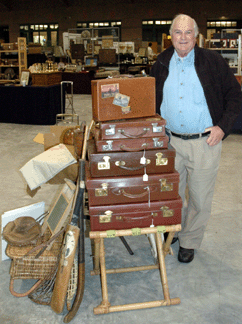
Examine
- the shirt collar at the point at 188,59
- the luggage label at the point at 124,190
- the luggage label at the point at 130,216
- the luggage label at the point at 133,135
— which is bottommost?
the luggage label at the point at 130,216

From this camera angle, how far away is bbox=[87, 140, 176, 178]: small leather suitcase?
1907 millimetres

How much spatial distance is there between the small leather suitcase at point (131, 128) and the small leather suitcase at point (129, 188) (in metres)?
0.22

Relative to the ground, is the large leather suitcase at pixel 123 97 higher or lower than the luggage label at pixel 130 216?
higher

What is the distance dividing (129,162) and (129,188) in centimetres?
14

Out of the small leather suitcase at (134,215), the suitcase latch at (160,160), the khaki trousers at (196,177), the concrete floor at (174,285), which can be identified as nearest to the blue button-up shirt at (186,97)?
the khaki trousers at (196,177)

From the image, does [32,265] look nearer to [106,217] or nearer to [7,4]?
[106,217]

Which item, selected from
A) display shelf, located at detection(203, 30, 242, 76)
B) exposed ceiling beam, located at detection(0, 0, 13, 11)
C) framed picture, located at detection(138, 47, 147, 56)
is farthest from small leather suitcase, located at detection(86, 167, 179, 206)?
exposed ceiling beam, located at detection(0, 0, 13, 11)

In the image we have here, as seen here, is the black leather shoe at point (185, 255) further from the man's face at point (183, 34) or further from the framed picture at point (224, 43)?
the framed picture at point (224, 43)

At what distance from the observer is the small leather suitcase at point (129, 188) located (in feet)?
6.32

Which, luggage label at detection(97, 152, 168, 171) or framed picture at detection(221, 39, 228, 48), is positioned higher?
→ framed picture at detection(221, 39, 228, 48)

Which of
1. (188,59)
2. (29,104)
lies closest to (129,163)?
(188,59)

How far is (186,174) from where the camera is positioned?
251 cm

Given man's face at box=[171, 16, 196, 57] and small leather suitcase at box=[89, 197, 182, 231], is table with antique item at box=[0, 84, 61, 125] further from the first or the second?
small leather suitcase at box=[89, 197, 182, 231]

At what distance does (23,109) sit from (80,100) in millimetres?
3672
